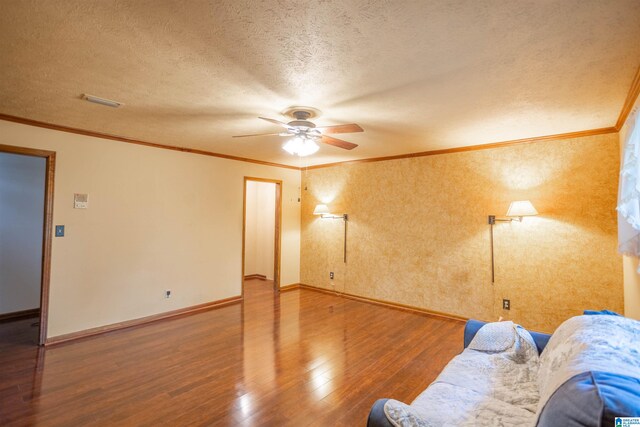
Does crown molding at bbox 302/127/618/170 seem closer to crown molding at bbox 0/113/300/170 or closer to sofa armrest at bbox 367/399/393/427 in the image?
crown molding at bbox 0/113/300/170

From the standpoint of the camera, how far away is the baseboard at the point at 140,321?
11.7 ft

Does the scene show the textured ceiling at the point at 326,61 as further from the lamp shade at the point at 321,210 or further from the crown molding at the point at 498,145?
the lamp shade at the point at 321,210

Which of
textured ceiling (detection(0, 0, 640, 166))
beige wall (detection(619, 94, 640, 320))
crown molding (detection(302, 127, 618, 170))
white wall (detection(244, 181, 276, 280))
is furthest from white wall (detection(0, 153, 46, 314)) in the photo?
beige wall (detection(619, 94, 640, 320))

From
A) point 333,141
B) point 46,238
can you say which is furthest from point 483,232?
point 46,238

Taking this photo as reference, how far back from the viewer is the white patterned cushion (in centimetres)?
216

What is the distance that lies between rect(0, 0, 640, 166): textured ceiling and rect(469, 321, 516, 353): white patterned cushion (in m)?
1.84

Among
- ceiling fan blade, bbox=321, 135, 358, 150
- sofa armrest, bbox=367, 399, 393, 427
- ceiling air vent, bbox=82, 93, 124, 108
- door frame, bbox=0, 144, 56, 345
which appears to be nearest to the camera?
sofa armrest, bbox=367, 399, 393, 427

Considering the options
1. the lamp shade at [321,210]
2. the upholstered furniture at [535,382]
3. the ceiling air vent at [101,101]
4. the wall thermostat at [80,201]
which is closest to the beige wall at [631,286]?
the upholstered furniture at [535,382]

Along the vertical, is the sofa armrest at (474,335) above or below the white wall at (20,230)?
below

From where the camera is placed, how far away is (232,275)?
17.3 feet

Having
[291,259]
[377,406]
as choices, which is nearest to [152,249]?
[291,259]

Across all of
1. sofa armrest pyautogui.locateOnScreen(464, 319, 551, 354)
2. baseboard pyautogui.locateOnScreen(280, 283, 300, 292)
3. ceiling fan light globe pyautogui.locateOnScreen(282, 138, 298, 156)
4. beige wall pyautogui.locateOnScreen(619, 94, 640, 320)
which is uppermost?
ceiling fan light globe pyautogui.locateOnScreen(282, 138, 298, 156)

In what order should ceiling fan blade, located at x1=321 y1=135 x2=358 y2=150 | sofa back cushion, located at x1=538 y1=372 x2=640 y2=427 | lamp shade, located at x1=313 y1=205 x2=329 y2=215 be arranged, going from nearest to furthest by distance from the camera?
1. sofa back cushion, located at x1=538 y1=372 x2=640 y2=427
2. ceiling fan blade, located at x1=321 y1=135 x2=358 y2=150
3. lamp shade, located at x1=313 y1=205 x2=329 y2=215

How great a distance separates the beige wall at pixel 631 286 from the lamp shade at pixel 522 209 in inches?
36.6
